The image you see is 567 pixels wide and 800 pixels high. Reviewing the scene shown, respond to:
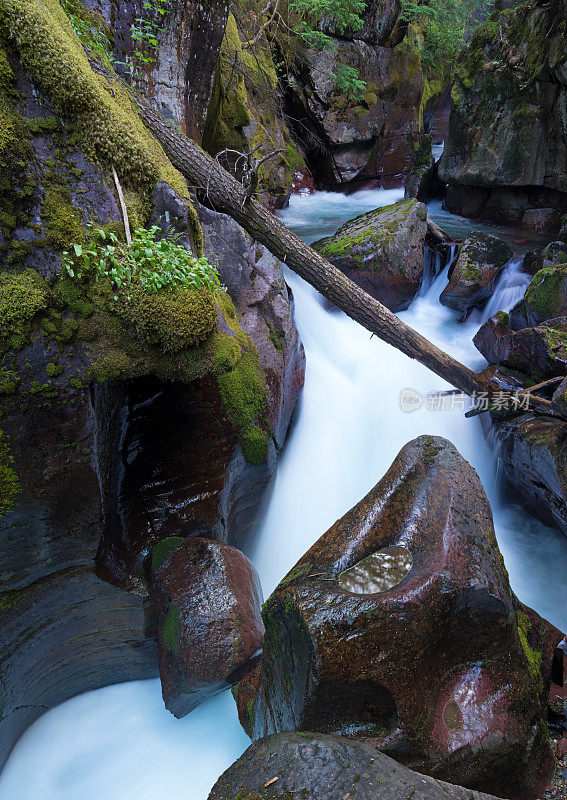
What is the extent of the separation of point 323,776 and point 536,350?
6191 mm

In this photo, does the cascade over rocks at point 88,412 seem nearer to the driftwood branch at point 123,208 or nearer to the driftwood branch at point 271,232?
the driftwood branch at point 123,208

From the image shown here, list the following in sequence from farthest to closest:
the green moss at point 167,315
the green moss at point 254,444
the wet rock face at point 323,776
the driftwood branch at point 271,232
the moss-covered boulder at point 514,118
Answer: the moss-covered boulder at point 514,118 → the driftwood branch at point 271,232 → the green moss at point 254,444 → the green moss at point 167,315 → the wet rock face at point 323,776

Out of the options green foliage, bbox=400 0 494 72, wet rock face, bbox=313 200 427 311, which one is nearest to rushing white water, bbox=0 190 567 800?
wet rock face, bbox=313 200 427 311

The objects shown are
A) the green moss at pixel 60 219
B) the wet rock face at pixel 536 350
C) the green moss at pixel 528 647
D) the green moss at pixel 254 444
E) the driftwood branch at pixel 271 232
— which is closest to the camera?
the green moss at pixel 528 647

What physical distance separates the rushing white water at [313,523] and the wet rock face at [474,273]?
0.83 ft

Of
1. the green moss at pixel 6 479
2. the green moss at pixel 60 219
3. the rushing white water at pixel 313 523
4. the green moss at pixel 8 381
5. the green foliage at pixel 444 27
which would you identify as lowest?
the rushing white water at pixel 313 523

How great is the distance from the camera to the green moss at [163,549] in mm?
3836

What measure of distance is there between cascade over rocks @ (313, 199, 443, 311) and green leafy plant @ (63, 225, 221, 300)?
219 inches

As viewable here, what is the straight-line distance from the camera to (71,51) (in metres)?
3.17

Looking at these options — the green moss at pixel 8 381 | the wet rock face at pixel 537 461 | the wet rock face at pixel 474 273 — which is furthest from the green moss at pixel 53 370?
the wet rock face at pixel 474 273

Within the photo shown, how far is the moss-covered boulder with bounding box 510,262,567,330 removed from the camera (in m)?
6.94

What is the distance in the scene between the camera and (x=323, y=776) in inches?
67.6

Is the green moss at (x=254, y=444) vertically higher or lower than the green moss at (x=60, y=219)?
lower

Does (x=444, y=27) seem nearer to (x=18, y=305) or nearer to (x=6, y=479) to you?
(x=18, y=305)
